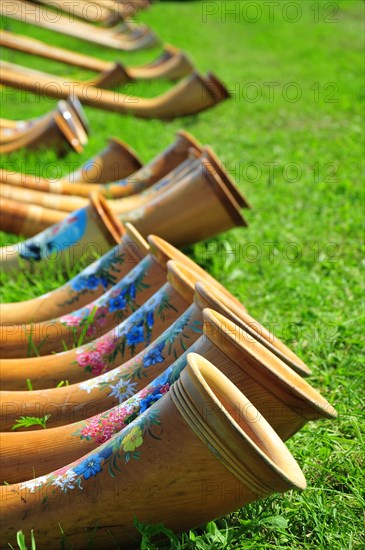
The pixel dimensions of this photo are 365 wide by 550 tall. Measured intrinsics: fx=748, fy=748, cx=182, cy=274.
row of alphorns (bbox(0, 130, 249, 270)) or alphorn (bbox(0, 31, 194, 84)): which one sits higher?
row of alphorns (bbox(0, 130, 249, 270))

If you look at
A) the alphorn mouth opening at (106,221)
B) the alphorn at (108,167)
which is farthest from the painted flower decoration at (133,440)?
the alphorn at (108,167)

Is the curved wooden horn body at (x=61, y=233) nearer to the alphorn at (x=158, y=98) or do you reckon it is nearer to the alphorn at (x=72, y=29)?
the alphorn at (x=158, y=98)

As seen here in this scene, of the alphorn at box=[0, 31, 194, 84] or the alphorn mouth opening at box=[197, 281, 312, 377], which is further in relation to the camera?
the alphorn at box=[0, 31, 194, 84]

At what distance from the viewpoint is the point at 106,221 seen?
2.76 metres

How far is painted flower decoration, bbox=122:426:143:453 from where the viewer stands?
1523 millimetres

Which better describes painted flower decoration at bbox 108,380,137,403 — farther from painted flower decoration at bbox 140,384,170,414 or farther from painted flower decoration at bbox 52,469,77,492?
painted flower decoration at bbox 52,469,77,492

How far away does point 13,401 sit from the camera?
6.34 feet

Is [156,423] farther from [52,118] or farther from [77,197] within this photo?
[52,118]

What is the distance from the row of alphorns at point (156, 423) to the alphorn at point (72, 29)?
7057 mm

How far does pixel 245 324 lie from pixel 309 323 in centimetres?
108

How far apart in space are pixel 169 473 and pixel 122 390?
1.35 feet

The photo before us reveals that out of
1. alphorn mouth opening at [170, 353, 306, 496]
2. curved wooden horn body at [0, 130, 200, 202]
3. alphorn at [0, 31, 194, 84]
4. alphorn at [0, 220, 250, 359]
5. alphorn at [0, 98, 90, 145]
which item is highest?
alphorn mouth opening at [170, 353, 306, 496]

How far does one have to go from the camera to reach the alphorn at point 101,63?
6.64 meters

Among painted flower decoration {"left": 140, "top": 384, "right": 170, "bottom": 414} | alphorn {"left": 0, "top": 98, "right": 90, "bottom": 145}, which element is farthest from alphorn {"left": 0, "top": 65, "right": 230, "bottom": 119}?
painted flower decoration {"left": 140, "top": 384, "right": 170, "bottom": 414}
